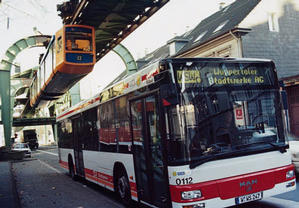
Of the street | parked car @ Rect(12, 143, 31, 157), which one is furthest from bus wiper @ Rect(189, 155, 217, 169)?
parked car @ Rect(12, 143, 31, 157)

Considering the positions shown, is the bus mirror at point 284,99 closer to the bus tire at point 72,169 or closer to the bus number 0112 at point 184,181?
the bus number 0112 at point 184,181

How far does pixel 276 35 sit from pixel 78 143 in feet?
64.6

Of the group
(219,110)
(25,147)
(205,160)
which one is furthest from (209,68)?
(25,147)

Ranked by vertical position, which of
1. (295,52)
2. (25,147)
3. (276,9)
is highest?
(276,9)

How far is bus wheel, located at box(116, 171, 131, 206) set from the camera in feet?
23.5

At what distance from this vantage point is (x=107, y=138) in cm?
834

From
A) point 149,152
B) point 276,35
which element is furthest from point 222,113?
point 276,35

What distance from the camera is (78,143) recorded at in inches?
451

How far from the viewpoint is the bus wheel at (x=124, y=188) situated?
23.5 ft

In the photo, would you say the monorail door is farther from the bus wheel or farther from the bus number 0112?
the bus number 0112

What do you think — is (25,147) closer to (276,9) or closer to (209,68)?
(276,9)

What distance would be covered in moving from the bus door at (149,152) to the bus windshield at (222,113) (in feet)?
1.60

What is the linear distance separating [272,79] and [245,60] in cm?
60

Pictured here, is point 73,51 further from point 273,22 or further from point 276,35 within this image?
point 273,22
